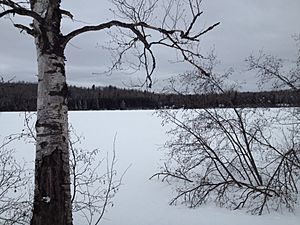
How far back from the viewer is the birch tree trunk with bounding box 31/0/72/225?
293cm

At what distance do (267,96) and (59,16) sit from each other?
7.11 meters

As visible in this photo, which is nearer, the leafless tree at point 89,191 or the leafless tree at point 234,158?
the leafless tree at point 89,191

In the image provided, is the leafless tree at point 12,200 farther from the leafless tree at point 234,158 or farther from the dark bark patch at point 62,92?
the leafless tree at point 234,158

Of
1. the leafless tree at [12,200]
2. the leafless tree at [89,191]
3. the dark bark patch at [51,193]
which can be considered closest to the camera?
the dark bark patch at [51,193]

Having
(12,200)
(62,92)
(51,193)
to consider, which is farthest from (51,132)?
(12,200)

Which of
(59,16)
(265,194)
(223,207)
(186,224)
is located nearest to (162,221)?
(186,224)

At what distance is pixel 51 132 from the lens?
116 inches

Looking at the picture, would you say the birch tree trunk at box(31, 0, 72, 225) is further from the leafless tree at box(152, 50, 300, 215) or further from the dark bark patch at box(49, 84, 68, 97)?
the leafless tree at box(152, 50, 300, 215)

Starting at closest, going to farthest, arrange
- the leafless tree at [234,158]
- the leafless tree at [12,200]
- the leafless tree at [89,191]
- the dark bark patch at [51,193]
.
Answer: the dark bark patch at [51,193] < the leafless tree at [12,200] < the leafless tree at [89,191] < the leafless tree at [234,158]

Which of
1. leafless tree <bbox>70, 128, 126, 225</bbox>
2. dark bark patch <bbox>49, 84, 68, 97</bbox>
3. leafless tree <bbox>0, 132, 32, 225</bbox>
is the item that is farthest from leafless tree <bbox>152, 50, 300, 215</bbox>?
dark bark patch <bbox>49, 84, 68, 97</bbox>

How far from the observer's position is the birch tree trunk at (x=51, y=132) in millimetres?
2932

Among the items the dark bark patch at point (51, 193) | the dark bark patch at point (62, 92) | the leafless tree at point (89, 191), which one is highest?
the dark bark patch at point (62, 92)

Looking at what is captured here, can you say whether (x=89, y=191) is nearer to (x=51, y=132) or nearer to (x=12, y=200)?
(x=12, y=200)

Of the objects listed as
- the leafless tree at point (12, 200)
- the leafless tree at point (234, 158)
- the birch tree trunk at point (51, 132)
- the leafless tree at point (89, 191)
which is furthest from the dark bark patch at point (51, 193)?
the leafless tree at point (234, 158)
